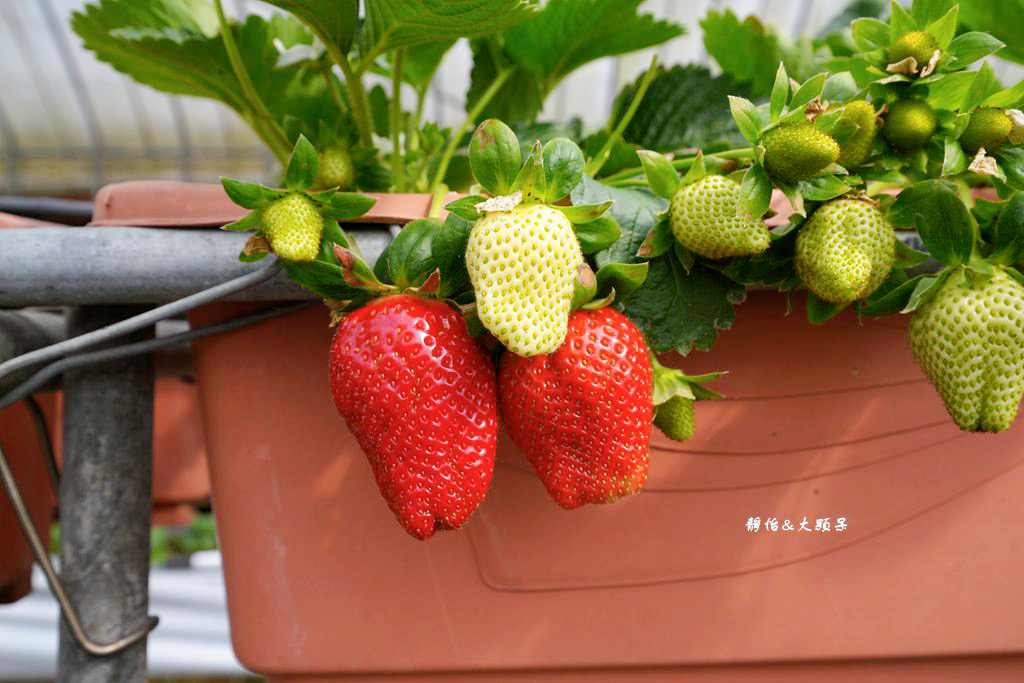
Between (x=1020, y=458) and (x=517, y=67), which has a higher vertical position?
(x=517, y=67)

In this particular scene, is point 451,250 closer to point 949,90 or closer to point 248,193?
point 248,193

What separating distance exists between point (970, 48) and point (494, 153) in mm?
280

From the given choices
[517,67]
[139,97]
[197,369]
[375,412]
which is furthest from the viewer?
[139,97]

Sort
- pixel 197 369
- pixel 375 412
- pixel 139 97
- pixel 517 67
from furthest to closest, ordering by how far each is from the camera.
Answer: pixel 139 97 → pixel 517 67 → pixel 197 369 → pixel 375 412

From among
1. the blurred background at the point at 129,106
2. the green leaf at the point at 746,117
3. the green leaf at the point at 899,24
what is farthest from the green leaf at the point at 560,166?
the blurred background at the point at 129,106

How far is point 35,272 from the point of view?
1.40 ft

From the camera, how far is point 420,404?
39 cm

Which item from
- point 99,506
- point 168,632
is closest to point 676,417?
point 99,506

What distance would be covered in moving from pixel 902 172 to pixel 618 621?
13.6 inches

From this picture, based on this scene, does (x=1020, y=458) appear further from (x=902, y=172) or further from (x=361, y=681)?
(x=361, y=681)

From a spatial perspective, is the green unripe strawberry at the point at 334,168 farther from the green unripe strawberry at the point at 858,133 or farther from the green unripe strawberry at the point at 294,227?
the green unripe strawberry at the point at 858,133

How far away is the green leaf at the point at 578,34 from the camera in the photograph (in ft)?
2.02

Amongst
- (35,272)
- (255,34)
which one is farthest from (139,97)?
(35,272)

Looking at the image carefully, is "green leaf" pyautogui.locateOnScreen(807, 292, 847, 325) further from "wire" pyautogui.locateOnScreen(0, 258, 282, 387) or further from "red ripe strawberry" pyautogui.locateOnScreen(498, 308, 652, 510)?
"wire" pyautogui.locateOnScreen(0, 258, 282, 387)
